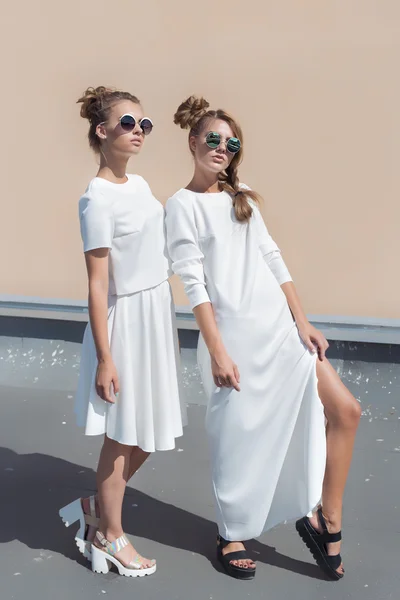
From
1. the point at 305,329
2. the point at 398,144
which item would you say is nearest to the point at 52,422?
the point at 305,329

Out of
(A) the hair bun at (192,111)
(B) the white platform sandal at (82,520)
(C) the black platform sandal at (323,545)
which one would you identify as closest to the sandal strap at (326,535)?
(C) the black platform sandal at (323,545)

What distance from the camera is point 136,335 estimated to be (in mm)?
2391

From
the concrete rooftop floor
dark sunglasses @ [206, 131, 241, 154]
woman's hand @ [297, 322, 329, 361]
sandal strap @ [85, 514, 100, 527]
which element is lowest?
the concrete rooftop floor

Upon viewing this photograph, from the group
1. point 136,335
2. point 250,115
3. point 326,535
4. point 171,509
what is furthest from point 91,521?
point 250,115

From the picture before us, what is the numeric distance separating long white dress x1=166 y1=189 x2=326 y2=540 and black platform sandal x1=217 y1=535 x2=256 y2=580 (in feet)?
0.28

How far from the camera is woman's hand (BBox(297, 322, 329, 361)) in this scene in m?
2.42

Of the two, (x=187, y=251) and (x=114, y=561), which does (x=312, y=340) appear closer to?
(x=187, y=251)

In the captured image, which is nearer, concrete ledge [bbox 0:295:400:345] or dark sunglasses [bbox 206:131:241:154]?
dark sunglasses [bbox 206:131:241:154]

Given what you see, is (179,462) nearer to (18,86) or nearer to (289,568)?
(289,568)

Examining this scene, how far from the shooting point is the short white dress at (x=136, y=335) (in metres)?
2.34

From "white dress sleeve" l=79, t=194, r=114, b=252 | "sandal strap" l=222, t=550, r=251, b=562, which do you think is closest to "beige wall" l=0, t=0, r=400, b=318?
"sandal strap" l=222, t=550, r=251, b=562

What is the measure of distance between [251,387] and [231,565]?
635 millimetres

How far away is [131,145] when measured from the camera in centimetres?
236

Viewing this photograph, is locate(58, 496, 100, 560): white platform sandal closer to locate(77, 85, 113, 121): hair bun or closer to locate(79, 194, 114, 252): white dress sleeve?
locate(79, 194, 114, 252): white dress sleeve
